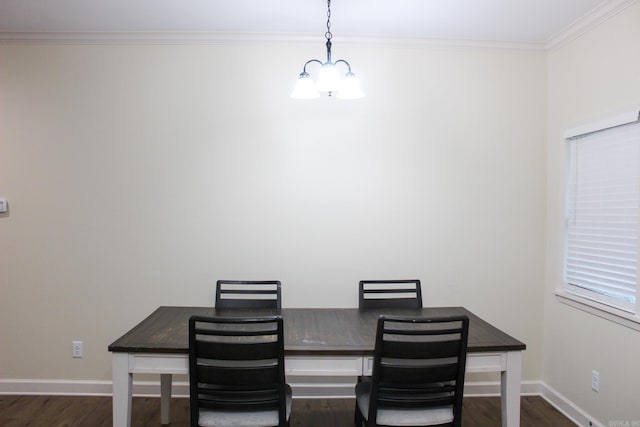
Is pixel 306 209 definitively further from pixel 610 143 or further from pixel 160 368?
pixel 610 143

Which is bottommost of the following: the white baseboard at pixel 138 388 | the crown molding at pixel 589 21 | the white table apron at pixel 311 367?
the white baseboard at pixel 138 388

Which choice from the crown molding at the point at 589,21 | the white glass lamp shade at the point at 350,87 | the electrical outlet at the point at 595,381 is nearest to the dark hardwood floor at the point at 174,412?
the electrical outlet at the point at 595,381

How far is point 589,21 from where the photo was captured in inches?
98.7

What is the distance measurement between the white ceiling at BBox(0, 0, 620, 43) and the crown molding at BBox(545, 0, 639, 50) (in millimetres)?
18

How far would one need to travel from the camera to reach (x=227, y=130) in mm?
2896

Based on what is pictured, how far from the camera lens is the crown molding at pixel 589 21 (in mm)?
2302

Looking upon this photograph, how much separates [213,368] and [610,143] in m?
2.63

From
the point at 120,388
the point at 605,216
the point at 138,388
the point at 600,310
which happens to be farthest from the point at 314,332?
the point at 605,216

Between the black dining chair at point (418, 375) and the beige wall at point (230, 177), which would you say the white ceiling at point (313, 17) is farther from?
the black dining chair at point (418, 375)

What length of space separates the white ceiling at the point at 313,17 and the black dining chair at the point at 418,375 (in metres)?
1.96

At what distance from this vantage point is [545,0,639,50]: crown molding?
7.55 feet

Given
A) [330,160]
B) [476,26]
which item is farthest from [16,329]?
[476,26]

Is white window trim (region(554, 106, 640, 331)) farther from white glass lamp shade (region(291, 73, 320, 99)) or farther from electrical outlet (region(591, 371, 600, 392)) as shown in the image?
white glass lamp shade (region(291, 73, 320, 99))

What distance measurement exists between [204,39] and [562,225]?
2951mm
